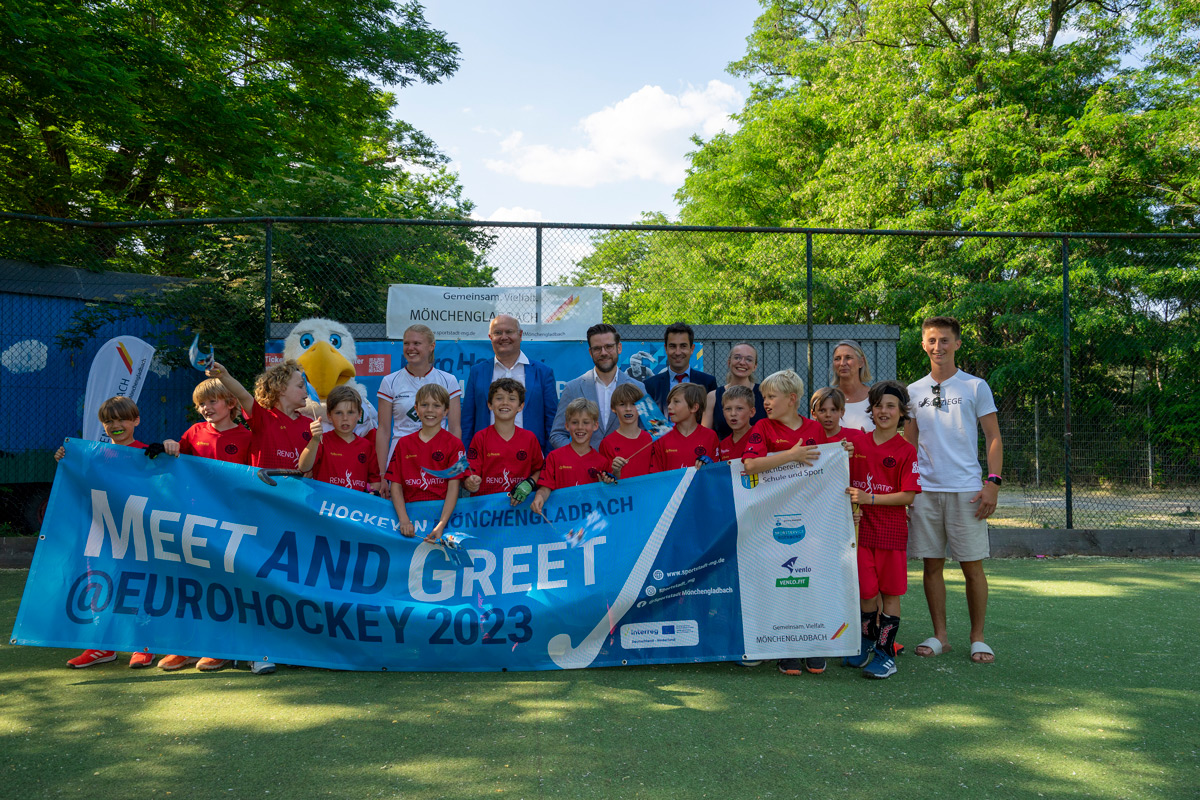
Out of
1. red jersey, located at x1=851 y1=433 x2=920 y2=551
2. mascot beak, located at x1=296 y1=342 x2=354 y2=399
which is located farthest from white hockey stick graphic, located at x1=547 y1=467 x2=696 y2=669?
mascot beak, located at x1=296 y1=342 x2=354 y2=399

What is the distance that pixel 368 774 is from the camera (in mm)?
2664

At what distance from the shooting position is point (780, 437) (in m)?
4.14

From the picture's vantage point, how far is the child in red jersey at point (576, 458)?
4.25 metres

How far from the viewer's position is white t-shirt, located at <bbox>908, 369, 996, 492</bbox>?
4289 millimetres

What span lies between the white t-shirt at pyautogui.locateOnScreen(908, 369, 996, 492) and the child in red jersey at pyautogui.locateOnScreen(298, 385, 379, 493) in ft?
10.9

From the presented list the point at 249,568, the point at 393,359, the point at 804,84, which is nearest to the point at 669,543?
the point at 249,568

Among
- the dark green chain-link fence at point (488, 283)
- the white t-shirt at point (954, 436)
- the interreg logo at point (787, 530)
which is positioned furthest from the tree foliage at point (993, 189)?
the interreg logo at point (787, 530)

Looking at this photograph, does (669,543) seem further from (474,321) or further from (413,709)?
(474,321)

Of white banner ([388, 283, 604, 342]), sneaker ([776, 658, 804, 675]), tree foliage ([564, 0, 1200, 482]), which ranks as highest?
tree foliage ([564, 0, 1200, 482])

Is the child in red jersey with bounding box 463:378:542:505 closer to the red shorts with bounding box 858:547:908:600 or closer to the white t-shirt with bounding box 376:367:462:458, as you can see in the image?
the white t-shirt with bounding box 376:367:462:458

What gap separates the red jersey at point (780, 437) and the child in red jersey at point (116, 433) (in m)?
3.57

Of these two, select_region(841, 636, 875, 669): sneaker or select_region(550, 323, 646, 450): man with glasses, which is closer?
select_region(841, 636, 875, 669): sneaker

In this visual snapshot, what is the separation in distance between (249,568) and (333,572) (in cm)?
45

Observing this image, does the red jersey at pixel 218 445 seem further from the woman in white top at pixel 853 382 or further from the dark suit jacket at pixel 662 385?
the woman in white top at pixel 853 382
